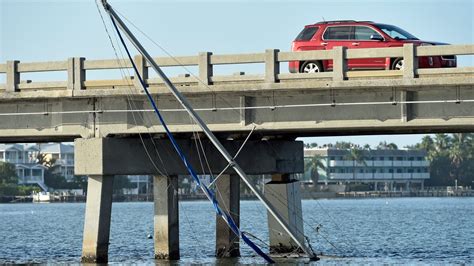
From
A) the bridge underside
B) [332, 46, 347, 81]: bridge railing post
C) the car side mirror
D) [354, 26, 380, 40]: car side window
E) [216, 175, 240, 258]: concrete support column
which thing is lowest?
[216, 175, 240, 258]: concrete support column

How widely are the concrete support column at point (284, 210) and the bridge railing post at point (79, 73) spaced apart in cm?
1007

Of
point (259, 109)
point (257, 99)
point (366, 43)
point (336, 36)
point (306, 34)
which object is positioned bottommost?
point (259, 109)

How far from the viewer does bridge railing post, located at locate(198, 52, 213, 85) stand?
1657 inches

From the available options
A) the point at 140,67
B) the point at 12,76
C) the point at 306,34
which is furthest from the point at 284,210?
the point at 12,76

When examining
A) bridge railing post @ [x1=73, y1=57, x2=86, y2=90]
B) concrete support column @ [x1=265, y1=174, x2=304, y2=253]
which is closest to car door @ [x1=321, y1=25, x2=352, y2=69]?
bridge railing post @ [x1=73, y1=57, x2=86, y2=90]

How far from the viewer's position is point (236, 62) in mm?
41688

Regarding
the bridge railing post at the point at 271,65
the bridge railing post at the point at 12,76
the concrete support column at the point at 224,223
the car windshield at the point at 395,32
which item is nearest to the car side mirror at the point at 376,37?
the car windshield at the point at 395,32

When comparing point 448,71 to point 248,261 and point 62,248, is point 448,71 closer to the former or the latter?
point 248,261

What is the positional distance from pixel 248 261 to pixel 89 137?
7206mm

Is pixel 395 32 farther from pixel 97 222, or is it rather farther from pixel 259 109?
pixel 97 222

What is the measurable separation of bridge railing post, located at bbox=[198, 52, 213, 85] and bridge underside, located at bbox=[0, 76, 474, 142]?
339mm

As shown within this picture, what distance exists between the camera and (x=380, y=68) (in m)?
42.0

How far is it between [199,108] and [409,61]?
7.19 meters

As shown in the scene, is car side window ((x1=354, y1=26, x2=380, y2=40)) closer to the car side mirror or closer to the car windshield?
the car side mirror
